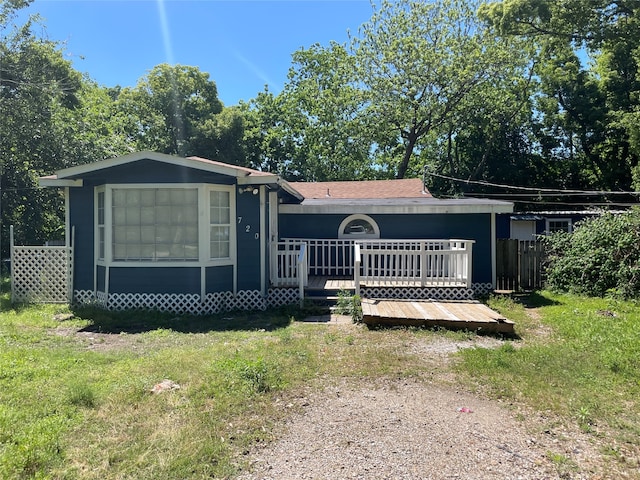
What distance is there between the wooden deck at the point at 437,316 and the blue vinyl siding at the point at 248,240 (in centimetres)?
232

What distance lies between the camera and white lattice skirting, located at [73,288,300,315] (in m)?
7.89

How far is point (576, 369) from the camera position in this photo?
183 inches

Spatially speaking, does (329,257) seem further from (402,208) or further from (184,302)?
(184,302)

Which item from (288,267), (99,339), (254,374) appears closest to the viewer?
(254,374)

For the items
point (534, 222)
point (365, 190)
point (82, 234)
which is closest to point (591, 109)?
point (534, 222)

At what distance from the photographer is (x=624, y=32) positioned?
1605 cm

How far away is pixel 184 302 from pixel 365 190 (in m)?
9.61

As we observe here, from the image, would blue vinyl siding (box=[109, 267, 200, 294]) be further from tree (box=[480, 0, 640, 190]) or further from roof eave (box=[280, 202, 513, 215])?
tree (box=[480, 0, 640, 190])

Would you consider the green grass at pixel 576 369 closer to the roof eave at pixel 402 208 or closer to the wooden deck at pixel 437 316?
the wooden deck at pixel 437 316

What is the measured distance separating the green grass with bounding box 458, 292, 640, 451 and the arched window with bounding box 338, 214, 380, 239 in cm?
455

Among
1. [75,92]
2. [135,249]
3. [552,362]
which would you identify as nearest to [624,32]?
[552,362]

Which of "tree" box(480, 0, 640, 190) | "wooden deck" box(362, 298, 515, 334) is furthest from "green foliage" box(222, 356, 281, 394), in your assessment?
"tree" box(480, 0, 640, 190)

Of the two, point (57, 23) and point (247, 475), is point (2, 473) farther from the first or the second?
point (57, 23)

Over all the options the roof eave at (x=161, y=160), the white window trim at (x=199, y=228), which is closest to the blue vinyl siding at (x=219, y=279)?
the white window trim at (x=199, y=228)
